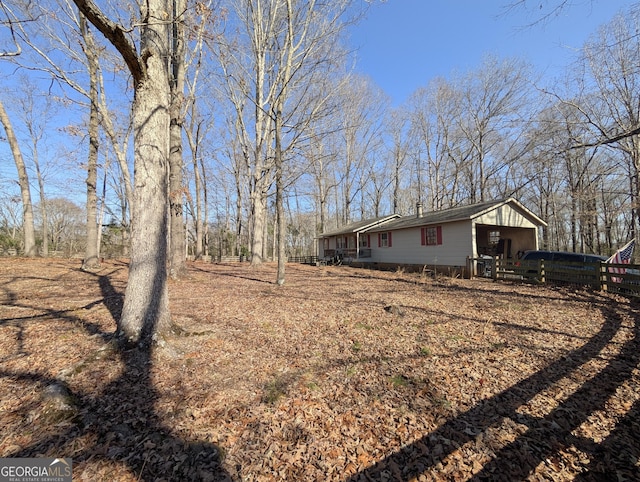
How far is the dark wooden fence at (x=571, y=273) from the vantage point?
7.88m

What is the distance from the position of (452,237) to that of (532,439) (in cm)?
1254

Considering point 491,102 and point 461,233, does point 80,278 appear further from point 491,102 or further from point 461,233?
point 491,102

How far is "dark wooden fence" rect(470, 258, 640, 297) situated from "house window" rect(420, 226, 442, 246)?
8.44 ft

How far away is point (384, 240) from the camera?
1883cm

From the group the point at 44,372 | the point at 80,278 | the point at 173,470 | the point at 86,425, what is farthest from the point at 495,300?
the point at 80,278

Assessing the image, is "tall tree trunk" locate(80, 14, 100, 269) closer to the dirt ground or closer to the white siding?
the dirt ground

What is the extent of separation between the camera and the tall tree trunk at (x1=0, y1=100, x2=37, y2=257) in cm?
1363

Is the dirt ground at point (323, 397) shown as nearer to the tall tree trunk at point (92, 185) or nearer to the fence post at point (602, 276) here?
the fence post at point (602, 276)

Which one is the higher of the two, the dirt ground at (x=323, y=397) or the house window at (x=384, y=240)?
the house window at (x=384, y=240)

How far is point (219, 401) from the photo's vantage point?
9.56 ft

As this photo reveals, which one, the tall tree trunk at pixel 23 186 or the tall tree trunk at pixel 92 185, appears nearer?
the tall tree trunk at pixel 92 185

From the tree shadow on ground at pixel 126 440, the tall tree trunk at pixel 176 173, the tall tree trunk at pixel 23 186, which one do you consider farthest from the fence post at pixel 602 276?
the tall tree trunk at pixel 23 186

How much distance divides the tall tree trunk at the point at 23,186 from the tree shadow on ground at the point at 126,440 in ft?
53.1

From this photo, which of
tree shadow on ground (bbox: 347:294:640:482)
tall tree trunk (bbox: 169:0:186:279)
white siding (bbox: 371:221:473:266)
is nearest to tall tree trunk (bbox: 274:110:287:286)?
tall tree trunk (bbox: 169:0:186:279)
